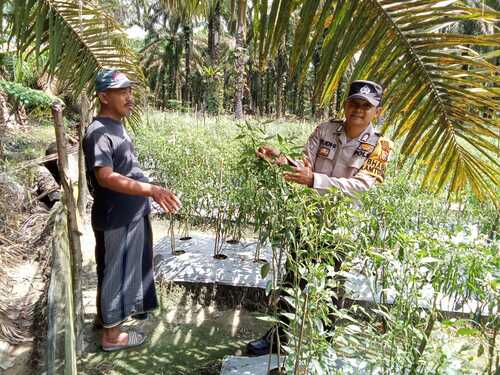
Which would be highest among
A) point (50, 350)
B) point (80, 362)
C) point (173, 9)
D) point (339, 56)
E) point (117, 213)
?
point (173, 9)

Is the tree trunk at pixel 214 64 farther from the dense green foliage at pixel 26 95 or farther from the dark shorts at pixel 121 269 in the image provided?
the dark shorts at pixel 121 269

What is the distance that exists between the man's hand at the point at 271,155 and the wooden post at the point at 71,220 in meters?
1.12

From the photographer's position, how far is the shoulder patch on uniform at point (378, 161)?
217 centimetres

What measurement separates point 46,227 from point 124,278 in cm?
195

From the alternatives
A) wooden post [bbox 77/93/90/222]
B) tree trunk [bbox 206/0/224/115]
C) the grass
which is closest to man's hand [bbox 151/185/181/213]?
wooden post [bbox 77/93/90/222]

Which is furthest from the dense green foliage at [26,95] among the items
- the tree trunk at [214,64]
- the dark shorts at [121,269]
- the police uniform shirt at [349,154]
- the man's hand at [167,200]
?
the tree trunk at [214,64]

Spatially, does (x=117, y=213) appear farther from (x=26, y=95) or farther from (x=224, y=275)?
(x=26, y=95)

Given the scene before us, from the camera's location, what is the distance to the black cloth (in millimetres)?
2297

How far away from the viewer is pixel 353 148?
2242 millimetres

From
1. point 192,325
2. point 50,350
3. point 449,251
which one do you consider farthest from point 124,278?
point 449,251

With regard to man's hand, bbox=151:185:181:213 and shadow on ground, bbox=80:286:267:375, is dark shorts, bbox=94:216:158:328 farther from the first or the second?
man's hand, bbox=151:185:181:213

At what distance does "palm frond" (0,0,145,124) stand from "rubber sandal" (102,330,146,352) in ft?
→ 5.68

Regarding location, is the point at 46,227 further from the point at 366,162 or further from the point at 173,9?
the point at 366,162

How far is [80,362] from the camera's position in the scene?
99.6 inches
